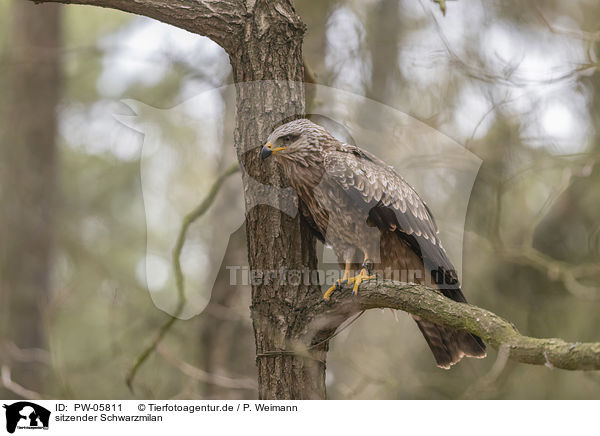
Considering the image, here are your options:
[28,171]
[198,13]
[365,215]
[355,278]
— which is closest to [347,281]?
[355,278]

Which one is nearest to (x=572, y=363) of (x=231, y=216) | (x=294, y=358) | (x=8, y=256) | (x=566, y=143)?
(x=294, y=358)

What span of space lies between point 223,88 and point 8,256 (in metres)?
4.47

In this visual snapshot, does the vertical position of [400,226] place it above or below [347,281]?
above

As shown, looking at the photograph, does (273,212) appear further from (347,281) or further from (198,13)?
(198,13)

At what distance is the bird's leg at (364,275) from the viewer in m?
3.05

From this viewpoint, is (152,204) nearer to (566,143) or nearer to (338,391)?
(338,391)

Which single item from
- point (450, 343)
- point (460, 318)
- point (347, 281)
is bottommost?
point (450, 343)
